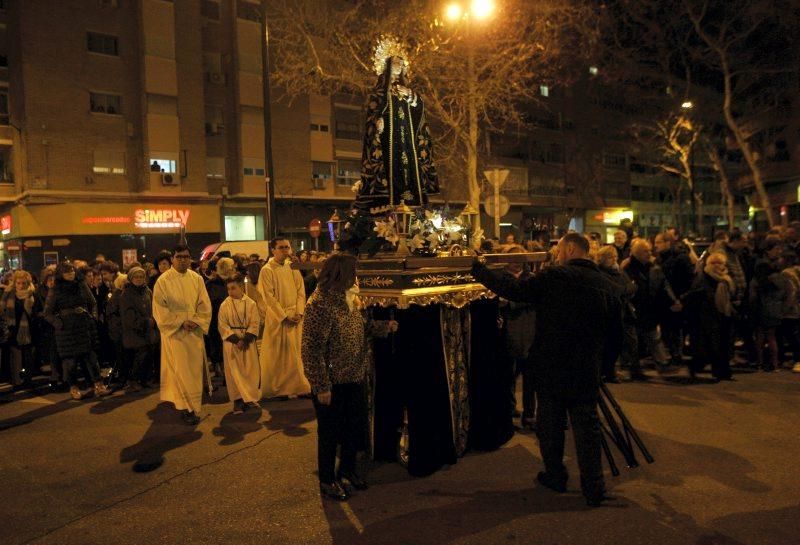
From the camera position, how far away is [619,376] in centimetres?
845

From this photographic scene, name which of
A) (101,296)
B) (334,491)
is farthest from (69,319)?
(334,491)

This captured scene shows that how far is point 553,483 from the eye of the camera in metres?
4.57

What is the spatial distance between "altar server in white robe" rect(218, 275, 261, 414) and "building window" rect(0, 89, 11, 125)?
26444 millimetres

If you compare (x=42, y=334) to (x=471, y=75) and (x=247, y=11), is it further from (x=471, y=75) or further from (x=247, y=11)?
(x=247, y=11)

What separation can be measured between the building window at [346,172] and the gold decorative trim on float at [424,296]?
30.5m

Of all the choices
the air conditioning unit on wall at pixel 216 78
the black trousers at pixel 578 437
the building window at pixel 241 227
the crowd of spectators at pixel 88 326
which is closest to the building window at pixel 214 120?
the air conditioning unit on wall at pixel 216 78

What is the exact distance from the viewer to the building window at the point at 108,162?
27.9 m

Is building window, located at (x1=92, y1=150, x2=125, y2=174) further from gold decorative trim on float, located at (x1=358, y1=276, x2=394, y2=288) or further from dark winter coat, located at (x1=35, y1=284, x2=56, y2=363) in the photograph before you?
gold decorative trim on float, located at (x1=358, y1=276, x2=394, y2=288)

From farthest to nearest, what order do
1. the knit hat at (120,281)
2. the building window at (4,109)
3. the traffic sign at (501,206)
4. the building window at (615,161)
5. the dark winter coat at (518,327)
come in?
1. the building window at (615,161)
2. the building window at (4,109)
3. the traffic sign at (501,206)
4. the knit hat at (120,281)
5. the dark winter coat at (518,327)

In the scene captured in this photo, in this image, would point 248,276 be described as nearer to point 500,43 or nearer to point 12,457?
point 12,457

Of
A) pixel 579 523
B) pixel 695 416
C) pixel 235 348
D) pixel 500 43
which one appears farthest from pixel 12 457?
pixel 500 43

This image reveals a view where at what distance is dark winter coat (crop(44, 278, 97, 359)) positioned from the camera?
8.25 metres

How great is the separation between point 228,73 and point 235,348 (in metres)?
27.9

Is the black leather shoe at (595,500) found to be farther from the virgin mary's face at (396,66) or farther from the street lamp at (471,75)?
the street lamp at (471,75)
